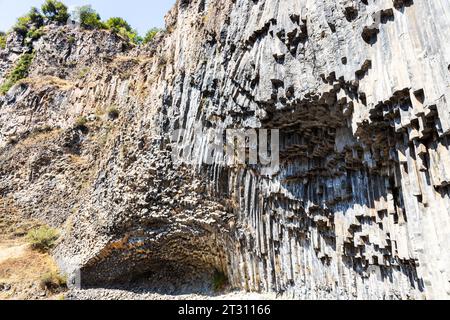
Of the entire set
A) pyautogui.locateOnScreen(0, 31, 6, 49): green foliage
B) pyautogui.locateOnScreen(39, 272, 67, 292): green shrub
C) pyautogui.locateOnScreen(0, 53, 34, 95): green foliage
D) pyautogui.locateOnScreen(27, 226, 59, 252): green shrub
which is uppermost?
pyautogui.locateOnScreen(0, 31, 6, 49): green foliage

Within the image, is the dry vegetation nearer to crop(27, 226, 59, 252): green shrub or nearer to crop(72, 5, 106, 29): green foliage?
crop(27, 226, 59, 252): green shrub

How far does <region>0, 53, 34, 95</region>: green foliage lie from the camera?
82.1ft

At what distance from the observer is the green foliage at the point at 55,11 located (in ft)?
93.2

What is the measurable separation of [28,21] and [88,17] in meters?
5.13

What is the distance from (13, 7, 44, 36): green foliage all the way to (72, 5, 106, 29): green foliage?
119 inches

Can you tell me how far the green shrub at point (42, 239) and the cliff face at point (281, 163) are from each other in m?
0.72

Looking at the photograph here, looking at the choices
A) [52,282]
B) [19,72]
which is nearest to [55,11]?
[19,72]

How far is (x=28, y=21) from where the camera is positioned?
28.5 meters

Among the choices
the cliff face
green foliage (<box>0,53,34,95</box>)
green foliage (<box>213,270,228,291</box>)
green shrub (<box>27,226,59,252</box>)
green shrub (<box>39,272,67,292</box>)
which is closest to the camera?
the cliff face

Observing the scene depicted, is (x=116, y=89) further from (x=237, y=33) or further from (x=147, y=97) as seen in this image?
(x=237, y=33)

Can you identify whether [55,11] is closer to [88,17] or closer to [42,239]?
[88,17]

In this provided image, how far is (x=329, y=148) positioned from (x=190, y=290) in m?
8.00

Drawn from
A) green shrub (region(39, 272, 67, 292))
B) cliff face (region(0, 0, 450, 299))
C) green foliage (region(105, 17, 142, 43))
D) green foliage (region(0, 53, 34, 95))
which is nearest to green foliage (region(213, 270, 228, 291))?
cliff face (region(0, 0, 450, 299))
